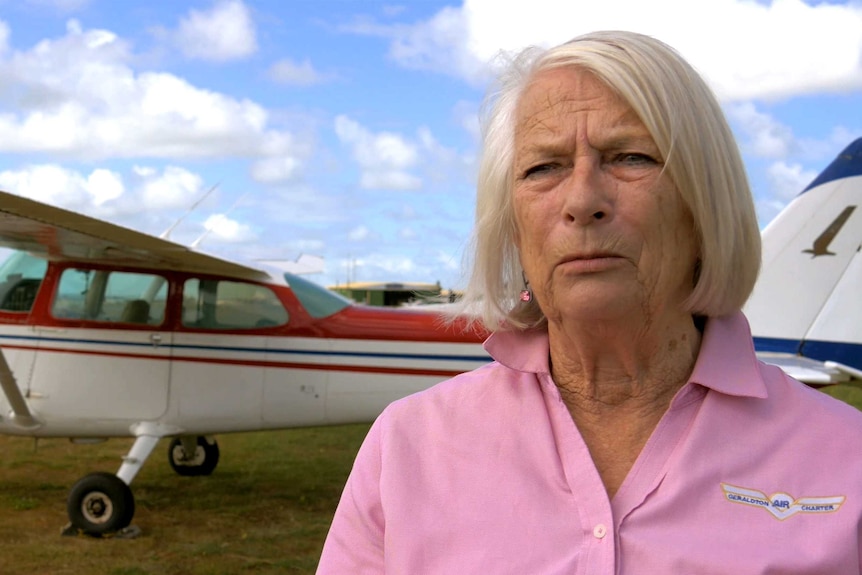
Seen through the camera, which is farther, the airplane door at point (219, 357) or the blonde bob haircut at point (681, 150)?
the airplane door at point (219, 357)

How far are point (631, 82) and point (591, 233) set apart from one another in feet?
0.78

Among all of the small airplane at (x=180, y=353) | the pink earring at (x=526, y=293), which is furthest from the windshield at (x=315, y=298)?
the pink earring at (x=526, y=293)

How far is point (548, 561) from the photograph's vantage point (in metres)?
1.24

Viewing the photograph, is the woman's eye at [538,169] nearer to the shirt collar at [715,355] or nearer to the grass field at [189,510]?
the shirt collar at [715,355]

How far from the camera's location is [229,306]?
7262mm

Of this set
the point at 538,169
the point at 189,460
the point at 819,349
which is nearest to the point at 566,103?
the point at 538,169

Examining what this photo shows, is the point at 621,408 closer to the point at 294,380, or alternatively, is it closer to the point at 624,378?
the point at 624,378

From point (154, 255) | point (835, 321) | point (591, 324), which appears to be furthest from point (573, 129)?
point (835, 321)

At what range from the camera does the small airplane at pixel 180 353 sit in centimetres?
695

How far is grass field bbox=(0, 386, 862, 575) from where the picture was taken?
5953mm

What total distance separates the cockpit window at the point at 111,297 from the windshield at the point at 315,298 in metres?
1.09

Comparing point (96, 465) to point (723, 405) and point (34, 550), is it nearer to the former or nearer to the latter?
point (34, 550)

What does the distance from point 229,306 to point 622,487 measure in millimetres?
6286

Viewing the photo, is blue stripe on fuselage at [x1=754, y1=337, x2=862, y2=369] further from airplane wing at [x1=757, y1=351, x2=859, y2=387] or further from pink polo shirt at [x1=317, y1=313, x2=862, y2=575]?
pink polo shirt at [x1=317, y1=313, x2=862, y2=575]
